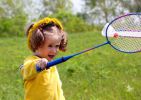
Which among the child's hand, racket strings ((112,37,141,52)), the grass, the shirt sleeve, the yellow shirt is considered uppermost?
the child's hand

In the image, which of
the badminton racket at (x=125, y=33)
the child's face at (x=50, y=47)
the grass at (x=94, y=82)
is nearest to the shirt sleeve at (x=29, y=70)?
the child's face at (x=50, y=47)

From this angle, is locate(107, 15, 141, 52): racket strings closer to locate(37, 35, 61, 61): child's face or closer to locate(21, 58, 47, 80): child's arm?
locate(37, 35, 61, 61): child's face

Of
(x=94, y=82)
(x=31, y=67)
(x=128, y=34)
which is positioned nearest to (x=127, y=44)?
(x=128, y=34)

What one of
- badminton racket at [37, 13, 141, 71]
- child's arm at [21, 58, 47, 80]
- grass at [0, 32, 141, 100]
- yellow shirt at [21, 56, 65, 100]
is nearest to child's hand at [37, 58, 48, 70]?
child's arm at [21, 58, 47, 80]

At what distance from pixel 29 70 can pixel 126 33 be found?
37.2 inches

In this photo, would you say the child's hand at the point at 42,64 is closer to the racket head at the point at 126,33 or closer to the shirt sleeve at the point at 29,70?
the shirt sleeve at the point at 29,70

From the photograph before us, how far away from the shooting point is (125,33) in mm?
3494

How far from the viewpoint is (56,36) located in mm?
3176

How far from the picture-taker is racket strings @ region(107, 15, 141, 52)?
343 centimetres

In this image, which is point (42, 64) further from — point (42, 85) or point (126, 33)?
point (126, 33)

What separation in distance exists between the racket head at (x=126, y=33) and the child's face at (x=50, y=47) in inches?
17.8

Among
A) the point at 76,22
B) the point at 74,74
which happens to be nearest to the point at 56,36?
the point at 74,74

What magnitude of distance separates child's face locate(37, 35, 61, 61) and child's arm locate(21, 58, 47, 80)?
0.54 feet

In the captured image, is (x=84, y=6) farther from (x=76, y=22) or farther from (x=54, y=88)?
(x=54, y=88)
